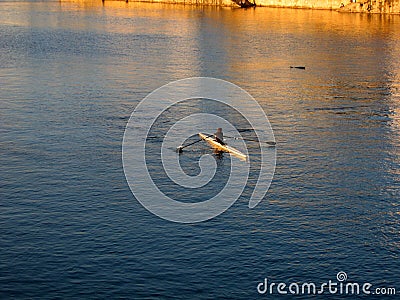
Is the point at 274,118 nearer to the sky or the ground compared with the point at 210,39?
nearer to the ground

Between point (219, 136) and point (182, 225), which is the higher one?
point (219, 136)

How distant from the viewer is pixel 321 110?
105688 mm

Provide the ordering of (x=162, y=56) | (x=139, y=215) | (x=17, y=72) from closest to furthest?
(x=139, y=215)
(x=17, y=72)
(x=162, y=56)

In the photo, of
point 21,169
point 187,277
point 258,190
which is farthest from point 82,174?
point 187,277

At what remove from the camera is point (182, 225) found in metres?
62.9

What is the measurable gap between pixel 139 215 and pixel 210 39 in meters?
130

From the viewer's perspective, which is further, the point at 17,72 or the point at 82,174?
the point at 17,72

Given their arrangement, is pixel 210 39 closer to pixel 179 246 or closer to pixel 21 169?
pixel 21 169

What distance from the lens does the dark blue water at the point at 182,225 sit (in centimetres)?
5388

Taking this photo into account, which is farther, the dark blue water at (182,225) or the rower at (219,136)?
the rower at (219,136)

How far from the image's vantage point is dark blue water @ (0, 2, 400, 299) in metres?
53.9

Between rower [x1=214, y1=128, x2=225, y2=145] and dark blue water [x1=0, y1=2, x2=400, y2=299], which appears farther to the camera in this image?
rower [x1=214, y1=128, x2=225, y2=145]

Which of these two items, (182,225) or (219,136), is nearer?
(182,225)

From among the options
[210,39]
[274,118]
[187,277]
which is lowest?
[187,277]
